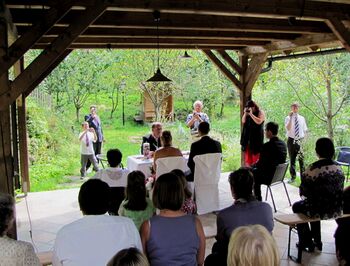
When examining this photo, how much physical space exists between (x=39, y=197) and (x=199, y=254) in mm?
4796

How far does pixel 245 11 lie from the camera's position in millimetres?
4242

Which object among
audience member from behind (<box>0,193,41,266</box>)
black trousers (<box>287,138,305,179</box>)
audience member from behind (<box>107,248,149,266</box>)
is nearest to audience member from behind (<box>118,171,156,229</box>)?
audience member from behind (<box>0,193,41,266</box>)

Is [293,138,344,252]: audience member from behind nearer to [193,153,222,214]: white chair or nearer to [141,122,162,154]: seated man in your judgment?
[193,153,222,214]: white chair

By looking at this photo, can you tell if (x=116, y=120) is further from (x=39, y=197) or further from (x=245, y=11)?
(x=245, y=11)

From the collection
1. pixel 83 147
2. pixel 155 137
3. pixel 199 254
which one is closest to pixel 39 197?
pixel 83 147

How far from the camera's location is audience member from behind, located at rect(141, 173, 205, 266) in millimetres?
2271

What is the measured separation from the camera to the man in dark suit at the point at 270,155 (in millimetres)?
5297

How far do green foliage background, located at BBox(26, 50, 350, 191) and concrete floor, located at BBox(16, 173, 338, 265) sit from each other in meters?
1.24

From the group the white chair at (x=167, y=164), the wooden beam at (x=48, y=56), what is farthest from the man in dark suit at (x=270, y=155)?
the wooden beam at (x=48, y=56)

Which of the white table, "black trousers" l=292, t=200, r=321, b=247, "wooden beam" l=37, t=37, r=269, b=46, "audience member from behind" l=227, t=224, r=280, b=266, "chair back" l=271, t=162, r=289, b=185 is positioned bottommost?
"black trousers" l=292, t=200, r=321, b=247

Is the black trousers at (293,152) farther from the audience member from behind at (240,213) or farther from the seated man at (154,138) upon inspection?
the audience member from behind at (240,213)

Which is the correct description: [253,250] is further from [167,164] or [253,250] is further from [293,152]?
[293,152]

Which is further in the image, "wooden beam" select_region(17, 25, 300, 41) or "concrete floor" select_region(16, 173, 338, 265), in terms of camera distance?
"wooden beam" select_region(17, 25, 300, 41)

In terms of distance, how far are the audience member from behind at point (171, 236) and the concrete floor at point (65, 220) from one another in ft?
2.92
